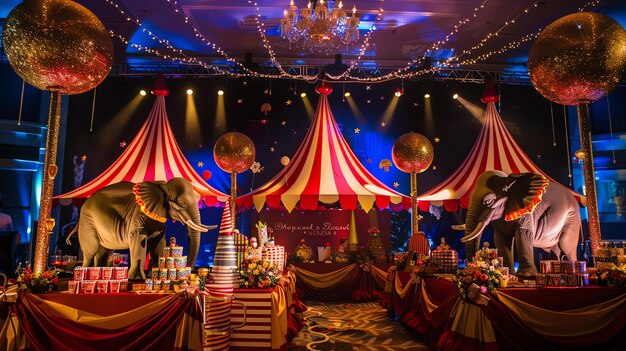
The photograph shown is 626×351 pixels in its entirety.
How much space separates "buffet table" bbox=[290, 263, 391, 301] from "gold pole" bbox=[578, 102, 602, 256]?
4.38 meters

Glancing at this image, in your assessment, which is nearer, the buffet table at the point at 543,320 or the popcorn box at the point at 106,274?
the buffet table at the point at 543,320

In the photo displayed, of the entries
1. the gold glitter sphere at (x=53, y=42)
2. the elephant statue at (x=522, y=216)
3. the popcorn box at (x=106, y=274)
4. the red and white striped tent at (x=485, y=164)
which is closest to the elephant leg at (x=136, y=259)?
the popcorn box at (x=106, y=274)

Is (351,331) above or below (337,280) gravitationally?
below

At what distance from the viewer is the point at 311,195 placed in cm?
737

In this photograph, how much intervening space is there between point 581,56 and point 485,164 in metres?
5.38

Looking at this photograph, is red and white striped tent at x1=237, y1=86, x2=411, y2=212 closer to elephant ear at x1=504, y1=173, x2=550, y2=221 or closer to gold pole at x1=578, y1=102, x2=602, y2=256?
elephant ear at x1=504, y1=173, x2=550, y2=221

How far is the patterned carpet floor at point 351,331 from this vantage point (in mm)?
4941

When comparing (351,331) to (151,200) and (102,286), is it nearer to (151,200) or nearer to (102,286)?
(151,200)

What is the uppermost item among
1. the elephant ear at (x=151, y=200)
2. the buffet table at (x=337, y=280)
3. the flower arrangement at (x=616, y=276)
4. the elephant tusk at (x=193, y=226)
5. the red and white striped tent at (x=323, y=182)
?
the red and white striped tent at (x=323, y=182)

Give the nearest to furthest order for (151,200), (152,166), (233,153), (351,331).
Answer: (151,200)
(351,331)
(233,153)
(152,166)

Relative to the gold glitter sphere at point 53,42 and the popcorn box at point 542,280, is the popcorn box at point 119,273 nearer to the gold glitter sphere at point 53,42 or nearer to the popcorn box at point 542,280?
the gold glitter sphere at point 53,42

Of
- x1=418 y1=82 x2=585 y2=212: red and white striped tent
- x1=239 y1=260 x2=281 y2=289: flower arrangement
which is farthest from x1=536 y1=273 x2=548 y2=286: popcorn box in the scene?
x1=418 y1=82 x2=585 y2=212: red and white striped tent

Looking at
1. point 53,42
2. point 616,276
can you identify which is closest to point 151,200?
point 53,42

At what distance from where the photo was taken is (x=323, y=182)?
305 inches
